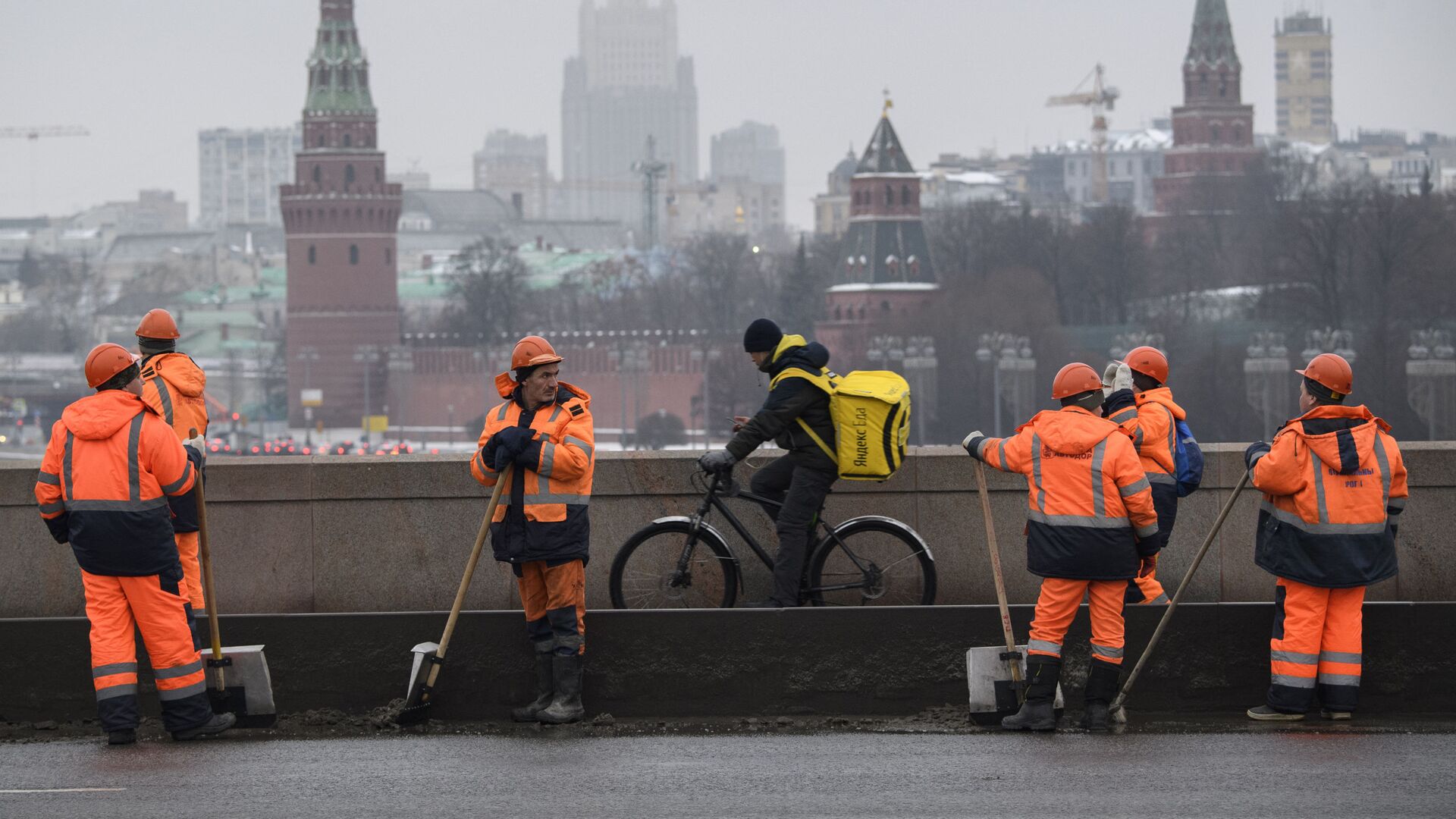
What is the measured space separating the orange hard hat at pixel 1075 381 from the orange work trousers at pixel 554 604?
204 cm

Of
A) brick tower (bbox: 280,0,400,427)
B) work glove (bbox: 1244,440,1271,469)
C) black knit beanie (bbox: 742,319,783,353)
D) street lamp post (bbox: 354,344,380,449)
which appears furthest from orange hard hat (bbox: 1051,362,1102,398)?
brick tower (bbox: 280,0,400,427)

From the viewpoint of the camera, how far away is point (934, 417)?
92125 mm

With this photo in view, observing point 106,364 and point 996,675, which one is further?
point 996,675

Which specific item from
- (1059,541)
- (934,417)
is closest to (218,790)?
(1059,541)

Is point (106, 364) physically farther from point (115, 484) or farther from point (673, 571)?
point (673, 571)

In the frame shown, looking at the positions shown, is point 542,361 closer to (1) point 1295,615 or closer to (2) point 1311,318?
(1) point 1295,615

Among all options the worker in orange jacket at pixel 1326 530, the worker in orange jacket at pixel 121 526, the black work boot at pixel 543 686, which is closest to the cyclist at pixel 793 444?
the black work boot at pixel 543 686

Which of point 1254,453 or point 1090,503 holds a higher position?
point 1254,453

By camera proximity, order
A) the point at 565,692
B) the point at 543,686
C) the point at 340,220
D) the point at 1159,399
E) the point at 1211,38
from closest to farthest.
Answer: the point at 565,692 < the point at 543,686 < the point at 1159,399 < the point at 340,220 < the point at 1211,38

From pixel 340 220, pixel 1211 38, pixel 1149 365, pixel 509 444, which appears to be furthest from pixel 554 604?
pixel 1211 38

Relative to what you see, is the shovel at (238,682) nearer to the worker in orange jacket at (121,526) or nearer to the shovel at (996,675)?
the worker in orange jacket at (121,526)

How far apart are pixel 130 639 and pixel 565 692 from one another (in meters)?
1.71

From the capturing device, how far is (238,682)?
31.3 feet

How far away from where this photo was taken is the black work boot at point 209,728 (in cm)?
926
